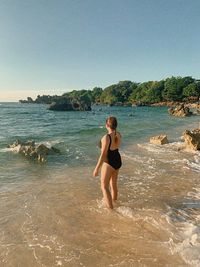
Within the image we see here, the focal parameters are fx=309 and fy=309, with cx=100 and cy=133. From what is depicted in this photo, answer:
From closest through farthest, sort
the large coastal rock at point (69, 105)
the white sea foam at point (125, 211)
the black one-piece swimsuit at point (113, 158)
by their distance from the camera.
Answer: the white sea foam at point (125, 211) < the black one-piece swimsuit at point (113, 158) < the large coastal rock at point (69, 105)

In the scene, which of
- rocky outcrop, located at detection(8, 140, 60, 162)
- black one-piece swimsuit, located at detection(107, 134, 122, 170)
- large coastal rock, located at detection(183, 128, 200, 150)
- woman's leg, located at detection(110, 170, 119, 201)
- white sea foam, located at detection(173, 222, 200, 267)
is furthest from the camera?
large coastal rock, located at detection(183, 128, 200, 150)

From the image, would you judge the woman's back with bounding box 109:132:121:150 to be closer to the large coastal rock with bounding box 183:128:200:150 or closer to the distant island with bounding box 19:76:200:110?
the large coastal rock with bounding box 183:128:200:150

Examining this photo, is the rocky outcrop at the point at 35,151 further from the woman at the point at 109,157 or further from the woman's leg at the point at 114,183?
the woman at the point at 109,157

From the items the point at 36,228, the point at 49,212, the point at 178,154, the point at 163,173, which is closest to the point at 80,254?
the point at 36,228

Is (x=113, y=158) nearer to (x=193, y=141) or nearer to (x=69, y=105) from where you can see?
(x=193, y=141)

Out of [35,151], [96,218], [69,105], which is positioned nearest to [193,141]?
[35,151]

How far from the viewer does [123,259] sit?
5.26 metres

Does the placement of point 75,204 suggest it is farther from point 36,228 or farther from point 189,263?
point 189,263

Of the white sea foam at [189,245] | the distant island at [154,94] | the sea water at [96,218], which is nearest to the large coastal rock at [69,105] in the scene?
the distant island at [154,94]

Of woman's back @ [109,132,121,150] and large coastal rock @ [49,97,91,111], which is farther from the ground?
woman's back @ [109,132,121,150]

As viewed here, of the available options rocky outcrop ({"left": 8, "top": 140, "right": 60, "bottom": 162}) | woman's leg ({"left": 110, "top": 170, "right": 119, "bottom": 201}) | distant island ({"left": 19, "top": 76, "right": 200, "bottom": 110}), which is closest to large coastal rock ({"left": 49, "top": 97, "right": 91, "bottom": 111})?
distant island ({"left": 19, "top": 76, "right": 200, "bottom": 110})

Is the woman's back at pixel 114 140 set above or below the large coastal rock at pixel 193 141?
above

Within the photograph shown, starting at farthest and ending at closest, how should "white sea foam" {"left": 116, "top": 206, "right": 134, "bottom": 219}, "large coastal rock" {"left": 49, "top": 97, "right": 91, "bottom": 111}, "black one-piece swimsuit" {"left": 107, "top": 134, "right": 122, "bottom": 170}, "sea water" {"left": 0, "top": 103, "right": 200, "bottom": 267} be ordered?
1. "large coastal rock" {"left": 49, "top": 97, "right": 91, "bottom": 111}
2. "black one-piece swimsuit" {"left": 107, "top": 134, "right": 122, "bottom": 170}
3. "white sea foam" {"left": 116, "top": 206, "right": 134, "bottom": 219}
4. "sea water" {"left": 0, "top": 103, "right": 200, "bottom": 267}

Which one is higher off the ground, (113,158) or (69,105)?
(113,158)
